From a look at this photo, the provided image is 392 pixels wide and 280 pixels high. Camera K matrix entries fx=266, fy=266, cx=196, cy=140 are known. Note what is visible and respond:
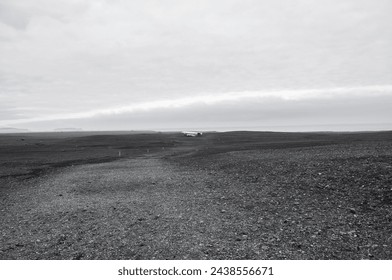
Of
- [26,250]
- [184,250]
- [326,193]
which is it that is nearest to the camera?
[184,250]

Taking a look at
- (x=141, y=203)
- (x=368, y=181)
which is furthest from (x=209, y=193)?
(x=368, y=181)

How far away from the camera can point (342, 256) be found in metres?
8.88

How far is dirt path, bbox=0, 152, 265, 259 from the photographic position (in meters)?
10.2

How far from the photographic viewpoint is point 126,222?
1334 cm

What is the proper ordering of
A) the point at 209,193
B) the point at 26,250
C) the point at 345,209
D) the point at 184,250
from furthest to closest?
the point at 209,193, the point at 345,209, the point at 26,250, the point at 184,250

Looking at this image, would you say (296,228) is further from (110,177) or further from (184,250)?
(110,177)

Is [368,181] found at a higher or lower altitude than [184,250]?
higher

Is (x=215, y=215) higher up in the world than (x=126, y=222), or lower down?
higher up
